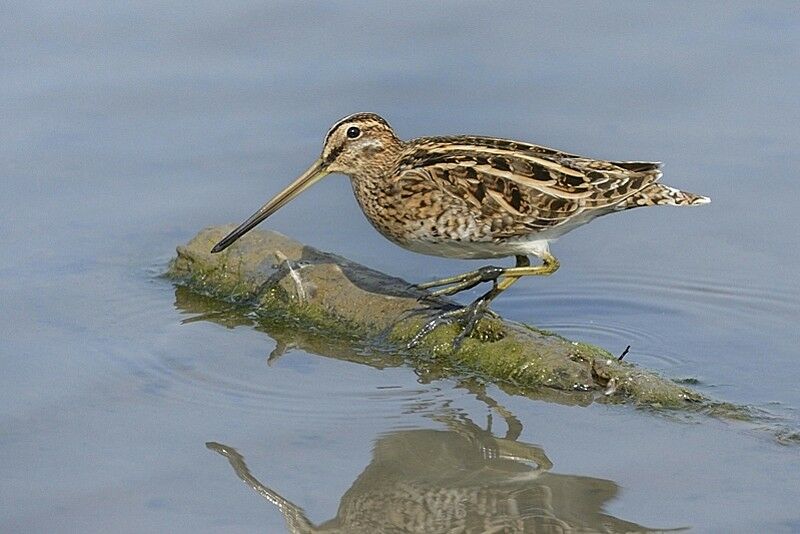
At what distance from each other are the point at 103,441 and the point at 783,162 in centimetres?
453

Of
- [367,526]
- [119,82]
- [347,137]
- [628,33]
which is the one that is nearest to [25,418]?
[367,526]

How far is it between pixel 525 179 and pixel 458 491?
206 cm

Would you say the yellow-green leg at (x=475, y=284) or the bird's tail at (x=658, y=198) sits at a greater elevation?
the bird's tail at (x=658, y=198)

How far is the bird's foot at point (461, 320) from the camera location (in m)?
7.16

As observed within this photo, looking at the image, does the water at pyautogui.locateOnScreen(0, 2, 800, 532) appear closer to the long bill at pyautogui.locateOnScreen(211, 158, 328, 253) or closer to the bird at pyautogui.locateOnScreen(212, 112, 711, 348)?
the long bill at pyautogui.locateOnScreen(211, 158, 328, 253)

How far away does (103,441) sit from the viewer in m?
6.42

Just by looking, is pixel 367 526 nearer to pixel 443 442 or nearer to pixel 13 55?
pixel 443 442

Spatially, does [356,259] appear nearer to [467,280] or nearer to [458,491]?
[467,280]

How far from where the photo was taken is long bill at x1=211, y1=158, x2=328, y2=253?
7840 millimetres

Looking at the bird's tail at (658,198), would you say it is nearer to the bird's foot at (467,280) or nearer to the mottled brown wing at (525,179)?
the mottled brown wing at (525,179)

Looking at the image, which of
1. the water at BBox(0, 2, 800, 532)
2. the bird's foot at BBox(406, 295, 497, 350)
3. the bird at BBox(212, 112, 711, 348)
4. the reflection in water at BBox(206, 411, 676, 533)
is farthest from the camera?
the bird at BBox(212, 112, 711, 348)

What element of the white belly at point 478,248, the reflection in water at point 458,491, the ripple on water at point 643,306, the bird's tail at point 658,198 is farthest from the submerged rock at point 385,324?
the bird's tail at point 658,198

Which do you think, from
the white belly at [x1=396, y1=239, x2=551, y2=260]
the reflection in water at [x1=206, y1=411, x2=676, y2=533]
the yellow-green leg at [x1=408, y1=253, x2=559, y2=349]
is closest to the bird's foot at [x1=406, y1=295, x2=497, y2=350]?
the yellow-green leg at [x1=408, y1=253, x2=559, y2=349]

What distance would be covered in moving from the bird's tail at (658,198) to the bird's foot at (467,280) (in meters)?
0.71
